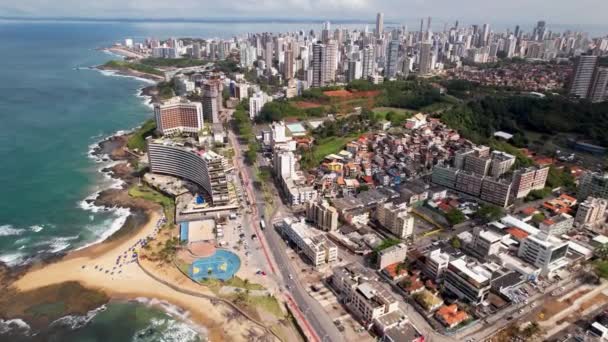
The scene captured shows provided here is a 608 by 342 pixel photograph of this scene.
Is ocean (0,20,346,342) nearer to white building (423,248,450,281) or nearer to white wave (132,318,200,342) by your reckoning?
white wave (132,318,200,342)

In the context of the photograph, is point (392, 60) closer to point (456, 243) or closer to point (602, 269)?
point (456, 243)

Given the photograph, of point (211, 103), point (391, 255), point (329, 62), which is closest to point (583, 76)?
point (329, 62)

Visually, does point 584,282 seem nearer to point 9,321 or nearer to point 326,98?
point 9,321

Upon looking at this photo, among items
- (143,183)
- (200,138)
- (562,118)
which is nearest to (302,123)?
(200,138)

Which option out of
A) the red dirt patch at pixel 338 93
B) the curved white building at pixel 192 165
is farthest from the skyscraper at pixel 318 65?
the curved white building at pixel 192 165

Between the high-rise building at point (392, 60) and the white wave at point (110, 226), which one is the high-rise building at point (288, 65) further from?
the white wave at point (110, 226)
